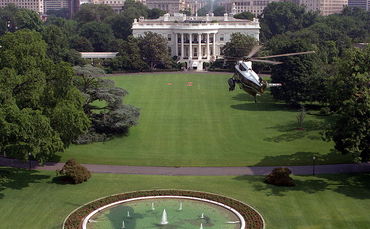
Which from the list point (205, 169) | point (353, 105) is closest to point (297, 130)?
point (205, 169)

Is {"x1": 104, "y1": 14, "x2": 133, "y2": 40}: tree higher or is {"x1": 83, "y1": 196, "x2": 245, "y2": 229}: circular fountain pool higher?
{"x1": 104, "y1": 14, "x2": 133, "y2": 40}: tree

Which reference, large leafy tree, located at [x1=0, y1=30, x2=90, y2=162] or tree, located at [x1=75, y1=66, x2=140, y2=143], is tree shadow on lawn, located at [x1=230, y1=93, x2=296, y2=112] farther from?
large leafy tree, located at [x1=0, y1=30, x2=90, y2=162]

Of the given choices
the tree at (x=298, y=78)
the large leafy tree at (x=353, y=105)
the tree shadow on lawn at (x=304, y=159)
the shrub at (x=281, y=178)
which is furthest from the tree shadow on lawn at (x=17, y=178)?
the tree at (x=298, y=78)

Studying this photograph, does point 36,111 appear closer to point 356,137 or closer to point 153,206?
point 153,206

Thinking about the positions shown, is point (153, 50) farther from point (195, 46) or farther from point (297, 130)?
point (297, 130)

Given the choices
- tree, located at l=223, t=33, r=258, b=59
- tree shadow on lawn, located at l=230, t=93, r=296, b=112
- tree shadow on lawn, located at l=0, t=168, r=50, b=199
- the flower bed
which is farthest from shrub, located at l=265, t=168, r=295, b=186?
tree, located at l=223, t=33, r=258, b=59

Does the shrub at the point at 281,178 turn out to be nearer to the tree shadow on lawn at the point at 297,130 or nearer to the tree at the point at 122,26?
the tree shadow on lawn at the point at 297,130

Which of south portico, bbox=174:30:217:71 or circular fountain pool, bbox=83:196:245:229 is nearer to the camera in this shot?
circular fountain pool, bbox=83:196:245:229

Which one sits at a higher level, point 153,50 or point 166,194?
point 153,50
